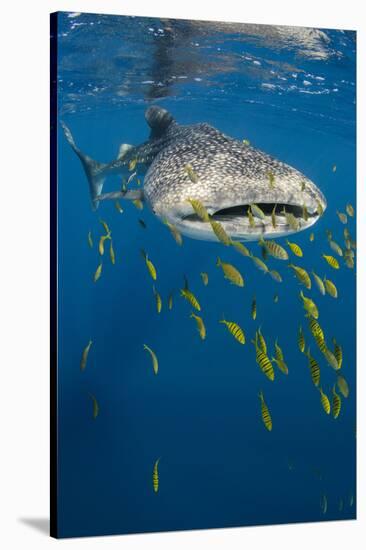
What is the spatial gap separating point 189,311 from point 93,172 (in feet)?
4.99

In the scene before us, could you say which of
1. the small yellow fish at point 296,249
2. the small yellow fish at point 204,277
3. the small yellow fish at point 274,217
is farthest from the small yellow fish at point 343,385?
the small yellow fish at point 274,217

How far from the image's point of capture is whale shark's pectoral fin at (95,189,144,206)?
823cm

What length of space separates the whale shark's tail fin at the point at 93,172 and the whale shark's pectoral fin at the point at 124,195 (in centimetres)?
6

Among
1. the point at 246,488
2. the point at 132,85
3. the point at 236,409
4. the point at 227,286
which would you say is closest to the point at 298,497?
the point at 246,488

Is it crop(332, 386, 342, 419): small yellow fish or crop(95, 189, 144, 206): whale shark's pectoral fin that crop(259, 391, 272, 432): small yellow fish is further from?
crop(95, 189, 144, 206): whale shark's pectoral fin

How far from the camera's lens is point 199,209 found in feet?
24.3

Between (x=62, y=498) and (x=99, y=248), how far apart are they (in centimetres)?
215

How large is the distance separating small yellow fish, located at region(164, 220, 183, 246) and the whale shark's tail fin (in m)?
0.73

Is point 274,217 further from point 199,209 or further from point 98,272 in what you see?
point 98,272

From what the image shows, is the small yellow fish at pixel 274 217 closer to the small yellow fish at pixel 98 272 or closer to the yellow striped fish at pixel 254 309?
the yellow striped fish at pixel 254 309

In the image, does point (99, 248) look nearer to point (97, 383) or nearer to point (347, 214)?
point (97, 383)

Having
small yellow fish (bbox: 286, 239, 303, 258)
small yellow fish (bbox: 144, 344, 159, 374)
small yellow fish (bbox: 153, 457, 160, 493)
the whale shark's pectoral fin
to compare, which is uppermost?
the whale shark's pectoral fin

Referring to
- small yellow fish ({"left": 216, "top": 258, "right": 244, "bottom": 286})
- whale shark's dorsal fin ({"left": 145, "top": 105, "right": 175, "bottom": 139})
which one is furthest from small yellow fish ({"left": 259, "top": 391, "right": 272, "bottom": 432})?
whale shark's dorsal fin ({"left": 145, "top": 105, "right": 175, "bottom": 139})

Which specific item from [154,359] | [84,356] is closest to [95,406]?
[84,356]
